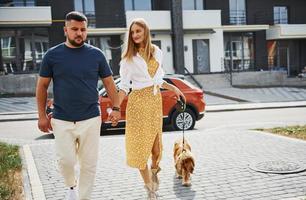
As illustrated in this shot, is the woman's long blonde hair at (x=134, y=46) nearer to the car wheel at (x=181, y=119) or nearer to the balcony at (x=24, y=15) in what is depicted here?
the car wheel at (x=181, y=119)

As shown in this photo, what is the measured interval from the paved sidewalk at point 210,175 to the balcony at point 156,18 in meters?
20.8

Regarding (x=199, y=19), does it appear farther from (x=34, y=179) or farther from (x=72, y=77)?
(x=72, y=77)

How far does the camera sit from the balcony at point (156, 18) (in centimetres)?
2894

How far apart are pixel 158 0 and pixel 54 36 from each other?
791cm

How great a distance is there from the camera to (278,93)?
1012 inches

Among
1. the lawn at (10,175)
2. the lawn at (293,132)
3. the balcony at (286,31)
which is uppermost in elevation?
the balcony at (286,31)

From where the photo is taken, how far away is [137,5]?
31.1 m

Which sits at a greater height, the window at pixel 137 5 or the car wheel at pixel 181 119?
the window at pixel 137 5

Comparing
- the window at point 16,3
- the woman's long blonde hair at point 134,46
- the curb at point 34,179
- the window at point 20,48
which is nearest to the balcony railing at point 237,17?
the window at point 20,48

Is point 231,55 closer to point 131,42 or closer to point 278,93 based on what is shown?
point 278,93

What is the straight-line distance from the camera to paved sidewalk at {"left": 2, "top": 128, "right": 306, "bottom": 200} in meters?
5.36

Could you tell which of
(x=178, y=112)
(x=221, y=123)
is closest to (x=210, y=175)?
(x=178, y=112)

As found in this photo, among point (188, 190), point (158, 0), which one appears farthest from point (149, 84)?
point (158, 0)

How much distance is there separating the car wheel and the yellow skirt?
704 cm
